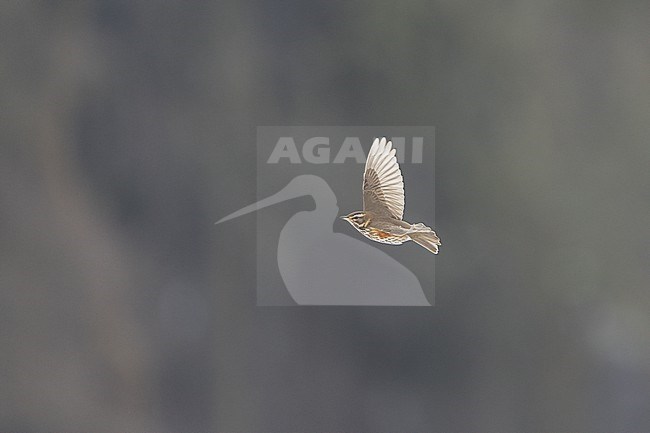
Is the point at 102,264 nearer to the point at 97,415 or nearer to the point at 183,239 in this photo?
the point at 183,239

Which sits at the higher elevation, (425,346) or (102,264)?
(102,264)

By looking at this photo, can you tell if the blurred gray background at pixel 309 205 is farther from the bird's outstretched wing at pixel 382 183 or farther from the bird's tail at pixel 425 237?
the bird's outstretched wing at pixel 382 183

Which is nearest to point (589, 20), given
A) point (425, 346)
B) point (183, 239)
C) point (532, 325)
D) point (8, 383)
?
point (532, 325)

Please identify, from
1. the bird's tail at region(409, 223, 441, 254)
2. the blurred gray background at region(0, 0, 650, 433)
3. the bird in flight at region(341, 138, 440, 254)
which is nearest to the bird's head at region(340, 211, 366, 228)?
the bird in flight at region(341, 138, 440, 254)

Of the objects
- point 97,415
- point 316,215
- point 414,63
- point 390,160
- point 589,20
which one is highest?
point 589,20

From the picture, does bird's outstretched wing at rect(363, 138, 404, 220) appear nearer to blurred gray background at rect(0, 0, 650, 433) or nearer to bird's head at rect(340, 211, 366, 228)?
bird's head at rect(340, 211, 366, 228)

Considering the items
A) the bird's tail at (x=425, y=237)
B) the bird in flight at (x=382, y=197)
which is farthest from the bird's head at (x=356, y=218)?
the bird's tail at (x=425, y=237)

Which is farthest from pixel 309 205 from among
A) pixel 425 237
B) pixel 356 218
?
pixel 425 237

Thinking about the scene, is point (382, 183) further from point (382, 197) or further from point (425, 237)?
point (425, 237)
